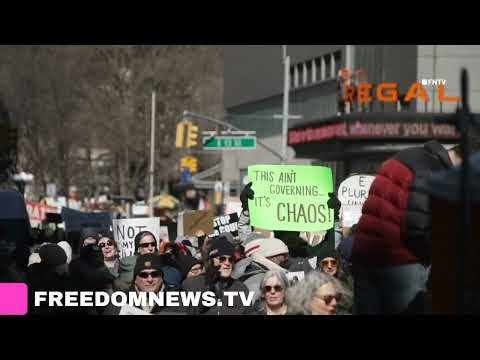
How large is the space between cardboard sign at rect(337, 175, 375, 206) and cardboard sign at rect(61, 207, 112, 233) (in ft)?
18.5

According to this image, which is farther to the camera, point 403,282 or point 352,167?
point 352,167

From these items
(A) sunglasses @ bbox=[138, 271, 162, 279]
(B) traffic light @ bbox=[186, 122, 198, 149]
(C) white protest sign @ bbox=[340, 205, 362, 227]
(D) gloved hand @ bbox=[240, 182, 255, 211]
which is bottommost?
(A) sunglasses @ bbox=[138, 271, 162, 279]

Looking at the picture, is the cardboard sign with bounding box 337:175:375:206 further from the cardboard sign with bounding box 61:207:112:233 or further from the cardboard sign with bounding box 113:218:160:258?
the cardboard sign with bounding box 61:207:112:233

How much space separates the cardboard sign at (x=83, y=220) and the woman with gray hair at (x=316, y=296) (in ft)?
33.7

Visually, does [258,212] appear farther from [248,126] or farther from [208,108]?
[208,108]

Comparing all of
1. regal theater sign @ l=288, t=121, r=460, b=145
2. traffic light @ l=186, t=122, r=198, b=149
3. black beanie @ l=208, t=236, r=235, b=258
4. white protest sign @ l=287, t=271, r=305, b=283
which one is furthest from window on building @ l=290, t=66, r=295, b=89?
white protest sign @ l=287, t=271, r=305, b=283

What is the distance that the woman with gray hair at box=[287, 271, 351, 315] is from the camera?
6.95 m

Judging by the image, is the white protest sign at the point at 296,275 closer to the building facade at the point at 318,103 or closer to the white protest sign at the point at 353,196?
the white protest sign at the point at 353,196

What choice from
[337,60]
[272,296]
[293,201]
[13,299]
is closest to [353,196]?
[293,201]

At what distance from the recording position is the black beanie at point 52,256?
8025mm

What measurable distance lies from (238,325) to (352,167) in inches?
1094

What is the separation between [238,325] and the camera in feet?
21.1

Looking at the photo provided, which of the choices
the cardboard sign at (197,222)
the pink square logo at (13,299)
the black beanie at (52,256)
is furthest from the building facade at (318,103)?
the pink square logo at (13,299)
